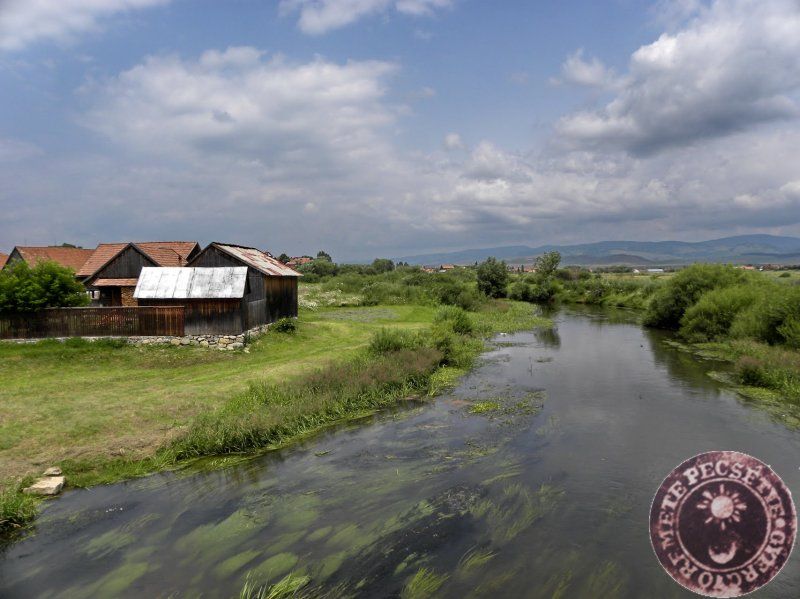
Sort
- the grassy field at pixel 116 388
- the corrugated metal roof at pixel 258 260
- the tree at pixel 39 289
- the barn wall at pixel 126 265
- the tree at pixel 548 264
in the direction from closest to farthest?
the grassy field at pixel 116 388 → the tree at pixel 39 289 → the corrugated metal roof at pixel 258 260 → the barn wall at pixel 126 265 → the tree at pixel 548 264

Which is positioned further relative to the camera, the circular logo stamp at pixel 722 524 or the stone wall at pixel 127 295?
the stone wall at pixel 127 295

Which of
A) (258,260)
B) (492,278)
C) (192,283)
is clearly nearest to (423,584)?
(192,283)

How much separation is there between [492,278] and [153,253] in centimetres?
4943

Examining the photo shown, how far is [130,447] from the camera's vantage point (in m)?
13.1

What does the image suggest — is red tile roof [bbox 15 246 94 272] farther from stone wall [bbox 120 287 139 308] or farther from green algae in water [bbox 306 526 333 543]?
green algae in water [bbox 306 526 333 543]

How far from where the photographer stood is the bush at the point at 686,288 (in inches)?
1396

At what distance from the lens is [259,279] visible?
2800 cm

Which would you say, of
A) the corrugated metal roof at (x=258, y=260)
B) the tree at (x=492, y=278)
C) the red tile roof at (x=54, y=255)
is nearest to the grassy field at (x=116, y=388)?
the corrugated metal roof at (x=258, y=260)

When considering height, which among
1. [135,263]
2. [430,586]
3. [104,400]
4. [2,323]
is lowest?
[430,586]

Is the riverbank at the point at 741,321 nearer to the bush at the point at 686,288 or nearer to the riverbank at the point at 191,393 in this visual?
the bush at the point at 686,288

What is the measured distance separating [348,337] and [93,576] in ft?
70.8

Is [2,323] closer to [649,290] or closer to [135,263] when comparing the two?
[135,263]

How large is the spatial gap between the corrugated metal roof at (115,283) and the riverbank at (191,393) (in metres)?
7.61

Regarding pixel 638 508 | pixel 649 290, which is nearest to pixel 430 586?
pixel 638 508
